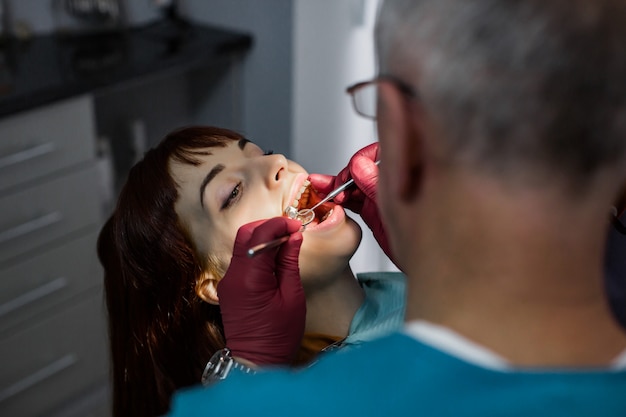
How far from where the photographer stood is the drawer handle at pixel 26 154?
211 centimetres

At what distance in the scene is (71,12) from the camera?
265 cm

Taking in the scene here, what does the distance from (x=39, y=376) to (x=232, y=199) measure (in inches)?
52.2

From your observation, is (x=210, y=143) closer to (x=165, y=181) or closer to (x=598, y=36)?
(x=165, y=181)

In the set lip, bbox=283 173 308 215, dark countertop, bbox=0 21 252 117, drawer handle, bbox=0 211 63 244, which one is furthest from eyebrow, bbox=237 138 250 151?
drawer handle, bbox=0 211 63 244

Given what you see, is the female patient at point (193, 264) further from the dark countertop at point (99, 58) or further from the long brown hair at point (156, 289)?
the dark countertop at point (99, 58)

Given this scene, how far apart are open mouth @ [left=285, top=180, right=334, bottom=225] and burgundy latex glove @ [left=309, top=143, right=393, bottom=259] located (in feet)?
0.06

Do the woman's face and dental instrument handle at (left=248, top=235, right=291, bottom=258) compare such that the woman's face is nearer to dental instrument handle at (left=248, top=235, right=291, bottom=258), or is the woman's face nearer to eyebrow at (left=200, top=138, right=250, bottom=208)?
eyebrow at (left=200, top=138, right=250, bottom=208)

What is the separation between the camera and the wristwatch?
1.19 meters

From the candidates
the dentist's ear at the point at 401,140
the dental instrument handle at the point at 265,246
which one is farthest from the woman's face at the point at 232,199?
the dentist's ear at the point at 401,140

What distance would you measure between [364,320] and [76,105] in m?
1.22

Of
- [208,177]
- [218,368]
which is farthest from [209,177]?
[218,368]

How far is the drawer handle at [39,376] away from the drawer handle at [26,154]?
0.65 metres

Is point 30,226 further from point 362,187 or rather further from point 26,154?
point 362,187

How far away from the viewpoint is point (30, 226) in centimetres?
222
